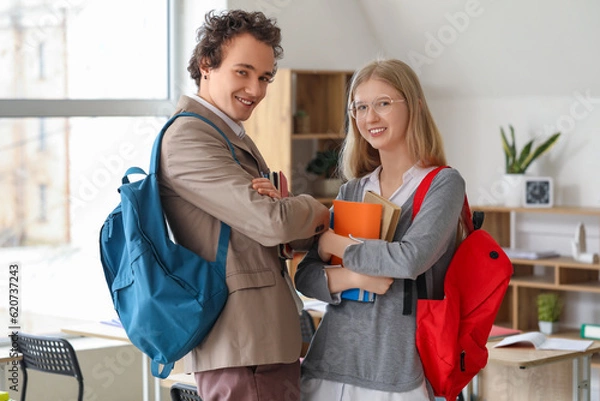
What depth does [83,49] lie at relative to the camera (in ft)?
17.9

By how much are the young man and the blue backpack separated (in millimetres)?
28

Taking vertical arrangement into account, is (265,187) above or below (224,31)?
below

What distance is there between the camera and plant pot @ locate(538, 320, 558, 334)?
5.52 m

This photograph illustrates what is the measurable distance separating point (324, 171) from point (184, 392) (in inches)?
128

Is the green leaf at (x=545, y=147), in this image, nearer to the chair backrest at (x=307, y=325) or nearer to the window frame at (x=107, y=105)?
the chair backrest at (x=307, y=325)

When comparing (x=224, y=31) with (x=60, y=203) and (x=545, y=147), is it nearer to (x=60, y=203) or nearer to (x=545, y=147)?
(x=60, y=203)

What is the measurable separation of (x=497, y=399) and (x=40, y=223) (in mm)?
2898

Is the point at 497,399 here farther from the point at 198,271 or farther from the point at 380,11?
the point at 380,11

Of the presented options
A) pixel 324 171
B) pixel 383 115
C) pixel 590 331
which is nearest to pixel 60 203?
pixel 324 171

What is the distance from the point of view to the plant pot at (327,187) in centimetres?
605

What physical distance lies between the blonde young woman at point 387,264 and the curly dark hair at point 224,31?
0.92ft

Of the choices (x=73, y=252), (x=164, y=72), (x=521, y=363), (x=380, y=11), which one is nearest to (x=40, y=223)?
(x=73, y=252)

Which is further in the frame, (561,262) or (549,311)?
(549,311)

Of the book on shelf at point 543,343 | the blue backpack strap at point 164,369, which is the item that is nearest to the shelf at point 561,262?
the book on shelf at point 543,343
